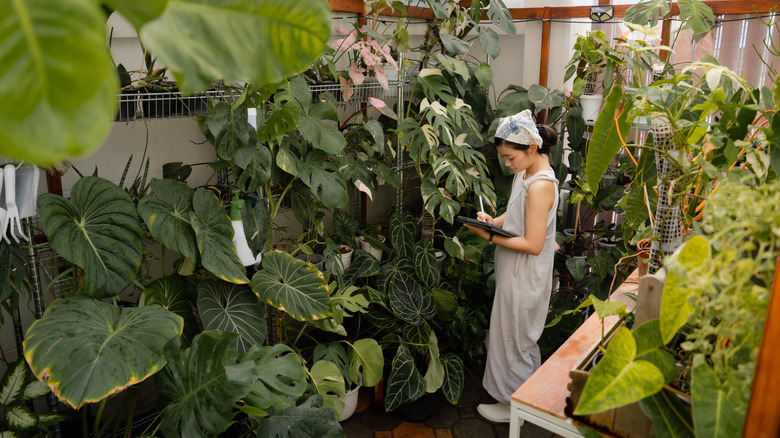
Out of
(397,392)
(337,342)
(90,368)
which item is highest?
(90,368)

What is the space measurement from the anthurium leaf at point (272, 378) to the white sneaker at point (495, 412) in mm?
1344

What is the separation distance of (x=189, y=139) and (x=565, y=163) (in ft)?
6.92

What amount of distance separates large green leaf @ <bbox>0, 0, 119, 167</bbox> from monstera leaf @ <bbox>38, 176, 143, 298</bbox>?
1511 mm

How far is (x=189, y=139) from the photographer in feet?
8.42

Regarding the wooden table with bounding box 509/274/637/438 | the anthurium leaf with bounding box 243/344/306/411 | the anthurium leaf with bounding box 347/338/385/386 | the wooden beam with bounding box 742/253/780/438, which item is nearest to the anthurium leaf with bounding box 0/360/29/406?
the anthurium leaf with bounding box 243/344/306/411

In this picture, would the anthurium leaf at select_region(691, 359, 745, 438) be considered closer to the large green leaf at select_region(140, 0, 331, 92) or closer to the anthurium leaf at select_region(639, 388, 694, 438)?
the anthurium leaf at select_region(639, 388, 694, 438)

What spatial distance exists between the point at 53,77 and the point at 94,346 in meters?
1.39

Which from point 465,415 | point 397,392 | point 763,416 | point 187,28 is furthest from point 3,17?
point 465,415

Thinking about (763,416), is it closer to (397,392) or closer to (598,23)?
(397,392)

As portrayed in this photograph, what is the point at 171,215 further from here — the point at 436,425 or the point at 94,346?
the point at 436,425

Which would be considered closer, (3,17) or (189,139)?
(3,17)

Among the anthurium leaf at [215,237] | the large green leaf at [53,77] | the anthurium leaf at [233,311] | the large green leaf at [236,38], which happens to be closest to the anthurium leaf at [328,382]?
the anthurium leaf at [233,311]

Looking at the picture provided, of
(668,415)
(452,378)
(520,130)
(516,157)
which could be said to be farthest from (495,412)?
(668,415)

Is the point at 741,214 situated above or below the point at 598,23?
below
